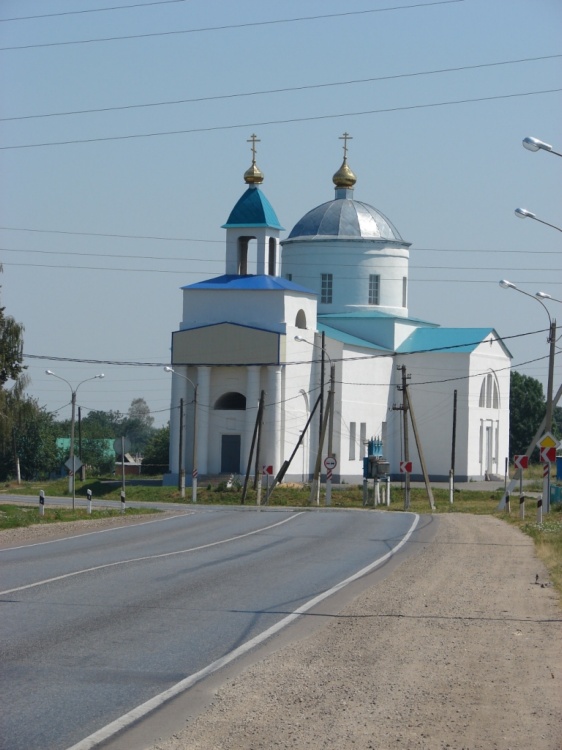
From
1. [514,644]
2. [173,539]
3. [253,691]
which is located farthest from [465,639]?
[173,539]

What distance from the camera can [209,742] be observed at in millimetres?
8102

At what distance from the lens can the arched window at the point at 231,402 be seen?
6600cm

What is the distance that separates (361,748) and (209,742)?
3.16ft

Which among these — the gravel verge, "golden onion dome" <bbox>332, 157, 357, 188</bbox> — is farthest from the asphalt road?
"golden onion dome" <bbox>332, 157, 357, 188</bbox>

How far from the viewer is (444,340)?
74188 millimetres

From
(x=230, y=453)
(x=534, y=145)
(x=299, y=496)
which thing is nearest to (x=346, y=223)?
(x=230, y=453)

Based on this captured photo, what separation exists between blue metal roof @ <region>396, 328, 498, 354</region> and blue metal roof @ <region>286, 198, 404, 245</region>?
577 centimetres

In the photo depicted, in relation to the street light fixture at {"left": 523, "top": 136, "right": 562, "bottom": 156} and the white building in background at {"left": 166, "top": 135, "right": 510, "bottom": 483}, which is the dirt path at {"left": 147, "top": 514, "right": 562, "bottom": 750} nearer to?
the street light fixture at {"left": 523, "top": 136, "right": 562, "bottom": 156}

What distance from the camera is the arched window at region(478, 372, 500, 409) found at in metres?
74.4

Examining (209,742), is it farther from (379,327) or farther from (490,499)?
(379,327)

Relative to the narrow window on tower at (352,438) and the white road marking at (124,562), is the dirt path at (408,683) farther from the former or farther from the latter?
the narrow window on tower at (352,438)

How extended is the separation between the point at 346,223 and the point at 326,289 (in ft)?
13.0

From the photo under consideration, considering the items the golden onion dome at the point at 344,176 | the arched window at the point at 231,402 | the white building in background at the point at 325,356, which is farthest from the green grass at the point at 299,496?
the golden onion dome at the point at 344,176

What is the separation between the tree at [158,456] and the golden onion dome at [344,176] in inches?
891
